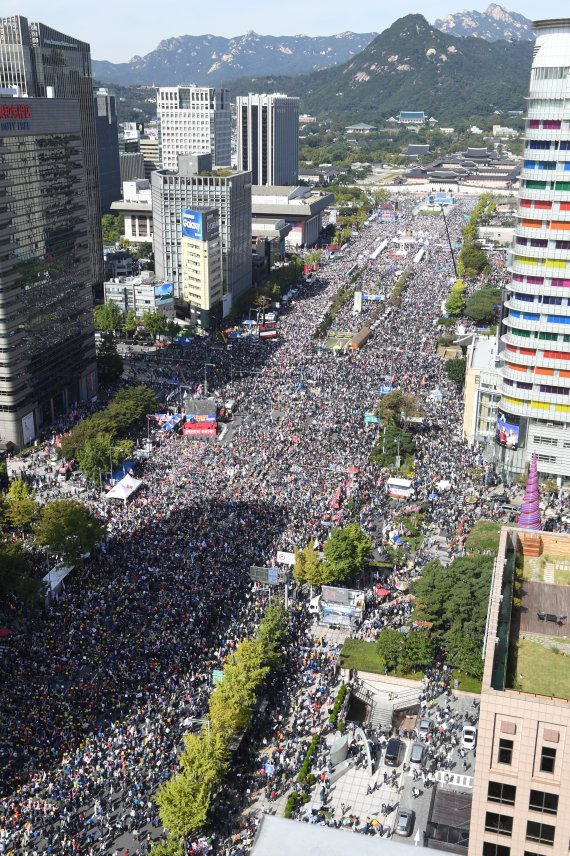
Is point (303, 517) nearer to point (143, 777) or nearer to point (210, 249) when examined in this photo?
point (143, 777)

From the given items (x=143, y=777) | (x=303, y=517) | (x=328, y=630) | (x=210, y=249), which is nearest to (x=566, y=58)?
(x=303, y=517)

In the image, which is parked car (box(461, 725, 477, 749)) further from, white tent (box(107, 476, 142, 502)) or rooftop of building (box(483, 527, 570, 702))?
white tent (box(107, 476, 142, 502))

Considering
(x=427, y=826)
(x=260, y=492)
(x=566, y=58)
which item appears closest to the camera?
(x=427, y=826)

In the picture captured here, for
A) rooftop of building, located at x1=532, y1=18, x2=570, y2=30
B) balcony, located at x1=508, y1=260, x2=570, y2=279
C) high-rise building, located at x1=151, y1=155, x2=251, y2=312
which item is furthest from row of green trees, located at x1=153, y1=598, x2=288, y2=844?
high-rise building, located at x1=151, y1=155, x2=251, y2=312

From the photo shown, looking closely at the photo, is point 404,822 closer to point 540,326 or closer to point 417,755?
point 417,755

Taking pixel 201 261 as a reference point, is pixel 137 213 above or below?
above

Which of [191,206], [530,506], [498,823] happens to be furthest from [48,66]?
[498,823]
